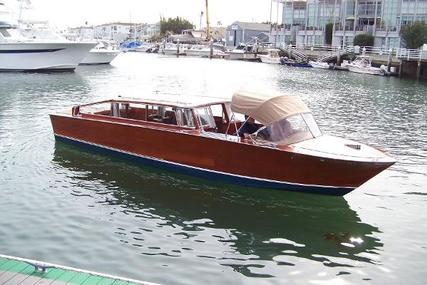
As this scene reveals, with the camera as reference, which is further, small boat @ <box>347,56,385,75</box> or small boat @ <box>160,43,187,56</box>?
small boat @ <box>160,43,187,56</box>

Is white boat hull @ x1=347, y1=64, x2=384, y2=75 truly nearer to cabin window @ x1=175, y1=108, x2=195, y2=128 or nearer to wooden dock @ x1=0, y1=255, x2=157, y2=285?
cabin window @ x1=175, y1=108, x2=195, y2=128

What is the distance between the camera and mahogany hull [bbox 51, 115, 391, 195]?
531 inches

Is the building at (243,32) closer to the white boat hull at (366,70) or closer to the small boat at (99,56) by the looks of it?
the white boat hull at (366,70)

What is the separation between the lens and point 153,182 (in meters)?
15.2

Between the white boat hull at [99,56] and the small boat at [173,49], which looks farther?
the small boat at [173,49]

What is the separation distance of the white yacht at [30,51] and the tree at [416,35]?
4489cm

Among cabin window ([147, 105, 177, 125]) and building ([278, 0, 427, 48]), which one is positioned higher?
building ([278, 0, 427, 48])

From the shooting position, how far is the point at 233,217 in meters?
12.8

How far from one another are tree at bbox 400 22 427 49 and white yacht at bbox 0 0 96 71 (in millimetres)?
44892

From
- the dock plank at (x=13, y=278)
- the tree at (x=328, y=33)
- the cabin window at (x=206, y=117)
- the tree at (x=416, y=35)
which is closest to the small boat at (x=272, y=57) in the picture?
the tree at (x=328, y=33)

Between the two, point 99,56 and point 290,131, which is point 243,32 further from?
point 290,131

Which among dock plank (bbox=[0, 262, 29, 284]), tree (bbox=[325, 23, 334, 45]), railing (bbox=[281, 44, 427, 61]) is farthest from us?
tree (bbox=[325, 23, 334, 45])

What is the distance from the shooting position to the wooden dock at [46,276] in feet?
24.9

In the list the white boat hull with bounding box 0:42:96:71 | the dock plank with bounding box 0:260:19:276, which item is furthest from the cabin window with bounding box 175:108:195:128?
the white boat hull with bounding box 0:42:96:71
